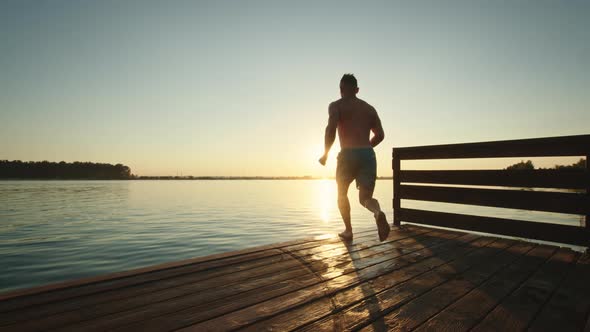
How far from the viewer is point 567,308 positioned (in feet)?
6.56

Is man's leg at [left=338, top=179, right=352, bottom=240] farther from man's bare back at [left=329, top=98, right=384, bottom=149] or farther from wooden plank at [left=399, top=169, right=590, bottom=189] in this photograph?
wooden plank at [left=399, top=169, right=590, bottom=189]

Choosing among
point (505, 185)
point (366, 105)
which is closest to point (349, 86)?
point (366, 105)

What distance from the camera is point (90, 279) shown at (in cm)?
249

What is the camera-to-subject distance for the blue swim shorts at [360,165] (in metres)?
3.83

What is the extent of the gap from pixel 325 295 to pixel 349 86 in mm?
2698

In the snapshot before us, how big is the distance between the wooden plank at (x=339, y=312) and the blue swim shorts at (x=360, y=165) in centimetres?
155

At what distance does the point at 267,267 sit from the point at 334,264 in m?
0.69

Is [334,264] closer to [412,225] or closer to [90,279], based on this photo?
[90,279]

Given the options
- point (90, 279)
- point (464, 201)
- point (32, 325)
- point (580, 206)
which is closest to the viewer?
point (32, 325)

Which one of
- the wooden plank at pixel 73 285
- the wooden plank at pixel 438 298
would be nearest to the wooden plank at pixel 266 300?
the wooden plank at pixel 438 298

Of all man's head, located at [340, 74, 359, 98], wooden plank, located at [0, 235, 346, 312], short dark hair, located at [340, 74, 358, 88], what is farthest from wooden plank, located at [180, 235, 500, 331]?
short dark hair, located at [340, 74, 358, 88]

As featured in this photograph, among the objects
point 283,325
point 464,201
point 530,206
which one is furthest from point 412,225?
point 283,325

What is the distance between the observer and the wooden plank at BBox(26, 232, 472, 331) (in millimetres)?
1812

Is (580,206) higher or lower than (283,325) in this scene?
higher
